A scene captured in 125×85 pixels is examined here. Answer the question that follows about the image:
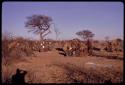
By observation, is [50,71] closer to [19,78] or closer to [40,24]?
[19,78]

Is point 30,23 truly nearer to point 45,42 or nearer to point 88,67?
point 45,42

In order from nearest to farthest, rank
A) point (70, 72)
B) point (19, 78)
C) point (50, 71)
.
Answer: point (19, 78), point (70, 72), point (50, 71)

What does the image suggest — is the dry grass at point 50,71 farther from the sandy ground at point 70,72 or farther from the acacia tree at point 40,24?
the acacia tree at point 40,24

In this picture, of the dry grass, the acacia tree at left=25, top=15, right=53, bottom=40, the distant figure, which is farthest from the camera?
the acacia tree at left=25, top=15, right=53, bottom=40

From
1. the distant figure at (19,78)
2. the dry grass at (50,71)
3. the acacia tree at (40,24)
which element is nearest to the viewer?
the distant figure at (19,78)

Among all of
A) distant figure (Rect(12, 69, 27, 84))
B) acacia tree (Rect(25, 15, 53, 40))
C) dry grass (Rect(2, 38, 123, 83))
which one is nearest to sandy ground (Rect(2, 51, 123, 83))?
dry grass (Rect(2, 38, 123, 83))

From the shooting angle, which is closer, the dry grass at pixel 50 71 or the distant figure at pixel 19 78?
the distant figure at pixel 19 78

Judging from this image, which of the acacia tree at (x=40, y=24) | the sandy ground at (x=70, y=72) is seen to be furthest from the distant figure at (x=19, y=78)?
the acacia tree at (x=40, y=24)

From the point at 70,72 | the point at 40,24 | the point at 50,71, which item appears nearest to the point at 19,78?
the point at 50,71

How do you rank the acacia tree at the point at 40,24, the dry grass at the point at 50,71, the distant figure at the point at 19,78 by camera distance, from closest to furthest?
the distant figure at the point at 19,78 < the dry grass at the point at 50,71 < the acacia tree at the point at 40,24

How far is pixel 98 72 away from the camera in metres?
6.98

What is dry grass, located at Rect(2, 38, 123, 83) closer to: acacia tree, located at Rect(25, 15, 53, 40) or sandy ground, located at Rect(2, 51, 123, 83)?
sandy ground, located at Rect(2, 51, 123, 83)

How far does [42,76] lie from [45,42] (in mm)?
7414

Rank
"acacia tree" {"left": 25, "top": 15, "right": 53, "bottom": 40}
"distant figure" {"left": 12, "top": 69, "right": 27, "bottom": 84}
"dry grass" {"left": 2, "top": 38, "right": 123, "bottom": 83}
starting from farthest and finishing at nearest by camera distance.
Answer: "acacia tree" {"left": 25, "top": 15, "right": 53, "bottom": 40}
"dry grass" {"left": 2, "top": 38, "right": 123, "bottom": 83}
"distant figure" {"left": 12, "top": 69, "right": 27, "bottom": 84}
